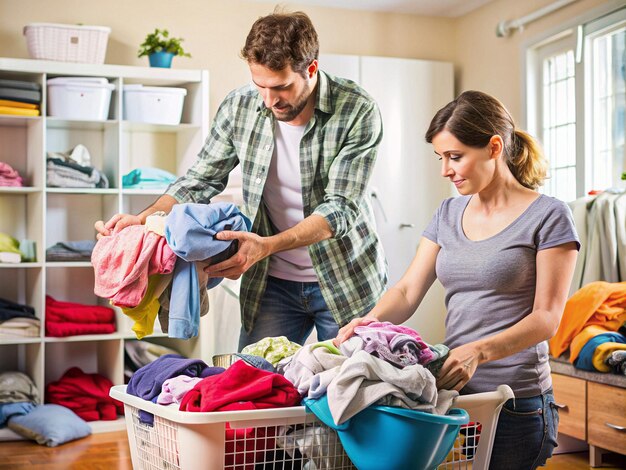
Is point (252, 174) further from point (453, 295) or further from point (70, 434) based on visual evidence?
point (70, 434)

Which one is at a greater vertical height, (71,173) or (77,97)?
(77,97)

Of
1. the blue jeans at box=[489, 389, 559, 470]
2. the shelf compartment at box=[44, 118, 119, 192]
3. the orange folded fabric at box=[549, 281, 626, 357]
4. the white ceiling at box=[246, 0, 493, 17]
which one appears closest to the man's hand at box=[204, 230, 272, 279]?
the blue jeans at box=[489, 389, 559, 470]

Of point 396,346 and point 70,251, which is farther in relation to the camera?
point 70,251

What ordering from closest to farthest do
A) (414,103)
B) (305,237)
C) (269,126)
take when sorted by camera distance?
(305,237)
(269,126)
(414,103)

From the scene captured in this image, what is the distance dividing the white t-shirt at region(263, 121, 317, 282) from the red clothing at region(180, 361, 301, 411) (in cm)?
84

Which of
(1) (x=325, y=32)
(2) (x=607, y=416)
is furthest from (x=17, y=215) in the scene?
(2) (x=607, y=416)

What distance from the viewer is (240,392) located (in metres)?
1.30

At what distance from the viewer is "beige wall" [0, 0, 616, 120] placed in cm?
463

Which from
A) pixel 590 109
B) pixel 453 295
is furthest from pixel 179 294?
pixel 590 109

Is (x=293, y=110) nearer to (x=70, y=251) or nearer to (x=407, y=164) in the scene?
(x=70, y=251)

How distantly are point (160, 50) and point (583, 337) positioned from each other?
2.58 m

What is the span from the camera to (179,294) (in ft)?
5.43

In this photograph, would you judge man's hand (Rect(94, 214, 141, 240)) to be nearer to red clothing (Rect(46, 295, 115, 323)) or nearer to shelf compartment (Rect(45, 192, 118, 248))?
red clothing (Rect(46, 295, 115, 323))

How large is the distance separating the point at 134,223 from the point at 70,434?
249 cm
